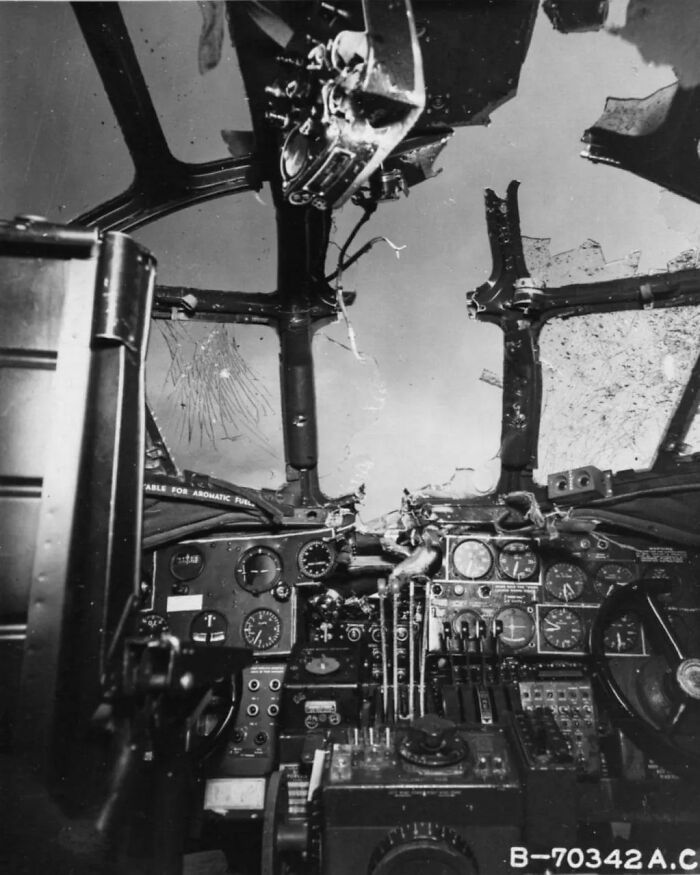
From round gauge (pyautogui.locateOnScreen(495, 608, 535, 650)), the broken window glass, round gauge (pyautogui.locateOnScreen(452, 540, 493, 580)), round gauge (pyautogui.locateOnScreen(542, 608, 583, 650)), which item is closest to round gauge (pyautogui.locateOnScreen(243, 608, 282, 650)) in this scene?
round gauge (pyautogui.locateOnScreen(452, 540, 493, 580))

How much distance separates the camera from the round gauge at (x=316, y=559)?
3496 millimetres

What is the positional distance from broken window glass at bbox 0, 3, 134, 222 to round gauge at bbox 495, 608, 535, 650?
9.44ft

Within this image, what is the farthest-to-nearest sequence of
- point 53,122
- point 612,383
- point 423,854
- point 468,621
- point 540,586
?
point 612,383 < point 540,586 < point 468,621 < point 53,122 < point 423,854

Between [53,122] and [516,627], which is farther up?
[53,122]

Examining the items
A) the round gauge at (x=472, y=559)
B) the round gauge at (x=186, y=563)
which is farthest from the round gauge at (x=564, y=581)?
the round gauge at (x=186, y=563)

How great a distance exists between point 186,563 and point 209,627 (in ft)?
1.23

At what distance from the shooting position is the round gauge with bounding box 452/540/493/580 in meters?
3.44

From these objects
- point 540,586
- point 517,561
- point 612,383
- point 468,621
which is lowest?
point 468,621

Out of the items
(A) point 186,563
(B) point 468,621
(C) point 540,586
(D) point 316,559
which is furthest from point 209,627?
(C) point 540,586

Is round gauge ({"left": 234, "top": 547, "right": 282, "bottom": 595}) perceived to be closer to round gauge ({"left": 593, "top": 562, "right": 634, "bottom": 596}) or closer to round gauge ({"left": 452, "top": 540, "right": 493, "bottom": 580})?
round gauge ({"left": 452, "top": 540, "right": 493, "bottom": 580})

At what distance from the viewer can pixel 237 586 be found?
140 inches

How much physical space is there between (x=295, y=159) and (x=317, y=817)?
2.26m

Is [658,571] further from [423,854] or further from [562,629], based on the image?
[423,854]

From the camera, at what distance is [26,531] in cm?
99
